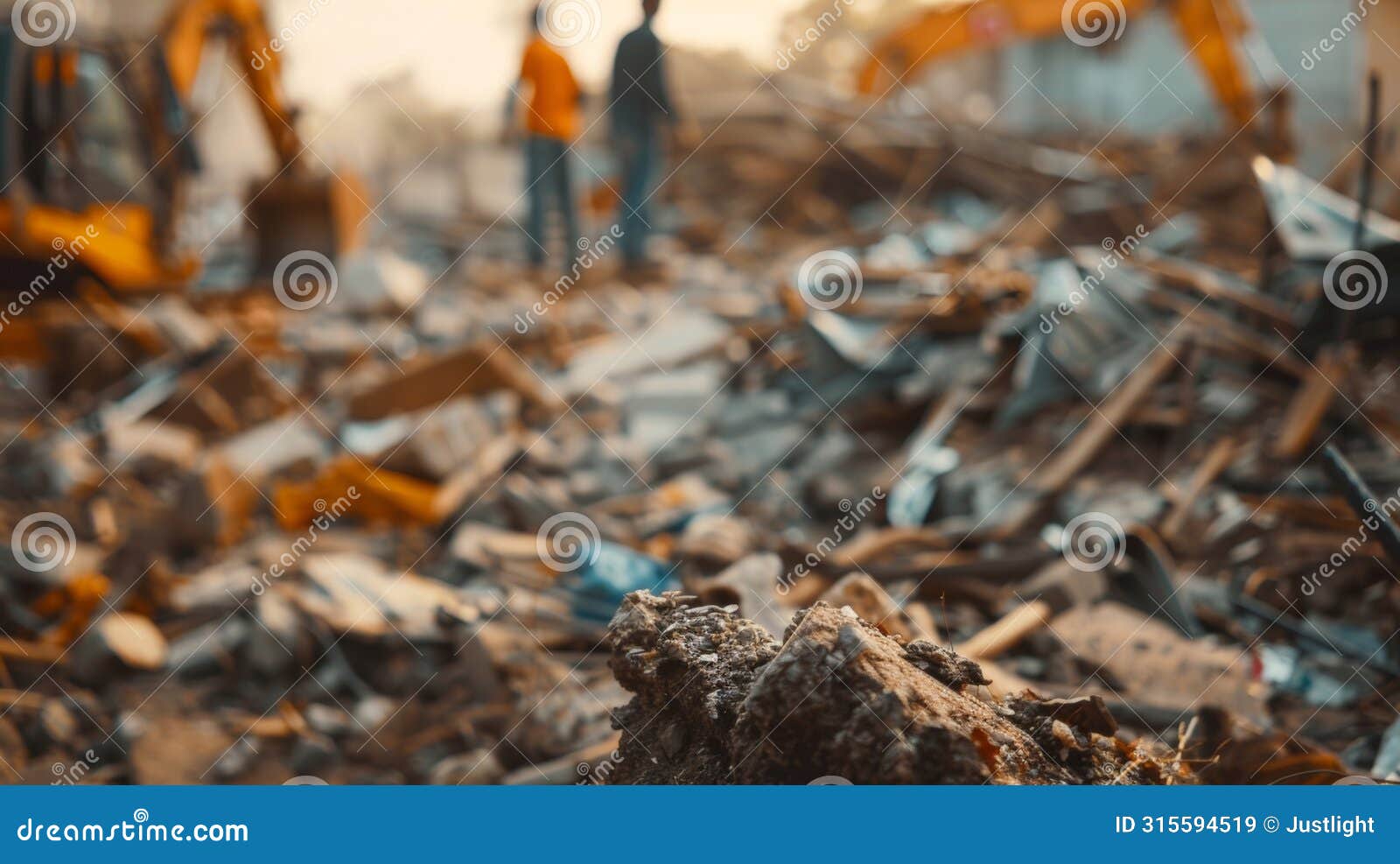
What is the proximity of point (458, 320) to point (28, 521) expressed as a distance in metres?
3.89

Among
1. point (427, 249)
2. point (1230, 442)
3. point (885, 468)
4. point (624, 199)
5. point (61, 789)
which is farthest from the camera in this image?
point (427, 249)

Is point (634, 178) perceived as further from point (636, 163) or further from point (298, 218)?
point (298, 218)

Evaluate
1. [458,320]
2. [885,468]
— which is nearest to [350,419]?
[458,320]

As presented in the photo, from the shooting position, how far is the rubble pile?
2.58m

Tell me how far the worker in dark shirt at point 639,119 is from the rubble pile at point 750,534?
1.24 m

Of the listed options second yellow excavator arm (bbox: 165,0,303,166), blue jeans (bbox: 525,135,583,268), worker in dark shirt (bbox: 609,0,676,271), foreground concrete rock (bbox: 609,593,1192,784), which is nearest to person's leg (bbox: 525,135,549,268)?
blue jeans (bbox: 525,135,583,268)

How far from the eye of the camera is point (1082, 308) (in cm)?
575

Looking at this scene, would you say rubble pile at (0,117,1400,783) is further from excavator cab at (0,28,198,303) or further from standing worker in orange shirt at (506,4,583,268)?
standing worker in orange shirt at (506,4,583,268)

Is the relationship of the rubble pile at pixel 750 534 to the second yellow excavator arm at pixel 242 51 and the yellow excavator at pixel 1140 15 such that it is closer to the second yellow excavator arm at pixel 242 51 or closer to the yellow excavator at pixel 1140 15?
the second yellow excavator arm at pixel 242 51

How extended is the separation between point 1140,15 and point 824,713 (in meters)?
12.1

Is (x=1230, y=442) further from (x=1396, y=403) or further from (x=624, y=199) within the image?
(x=624, y=199)

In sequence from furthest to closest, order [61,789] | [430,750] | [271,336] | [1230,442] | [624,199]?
[624,199] → [271,336] → [1230,442] → [430,750] → [61,789]

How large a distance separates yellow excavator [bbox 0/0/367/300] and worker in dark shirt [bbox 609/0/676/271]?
117 inches

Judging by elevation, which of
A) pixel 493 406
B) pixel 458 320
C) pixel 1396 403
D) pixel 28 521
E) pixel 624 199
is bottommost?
pixel 28 521
